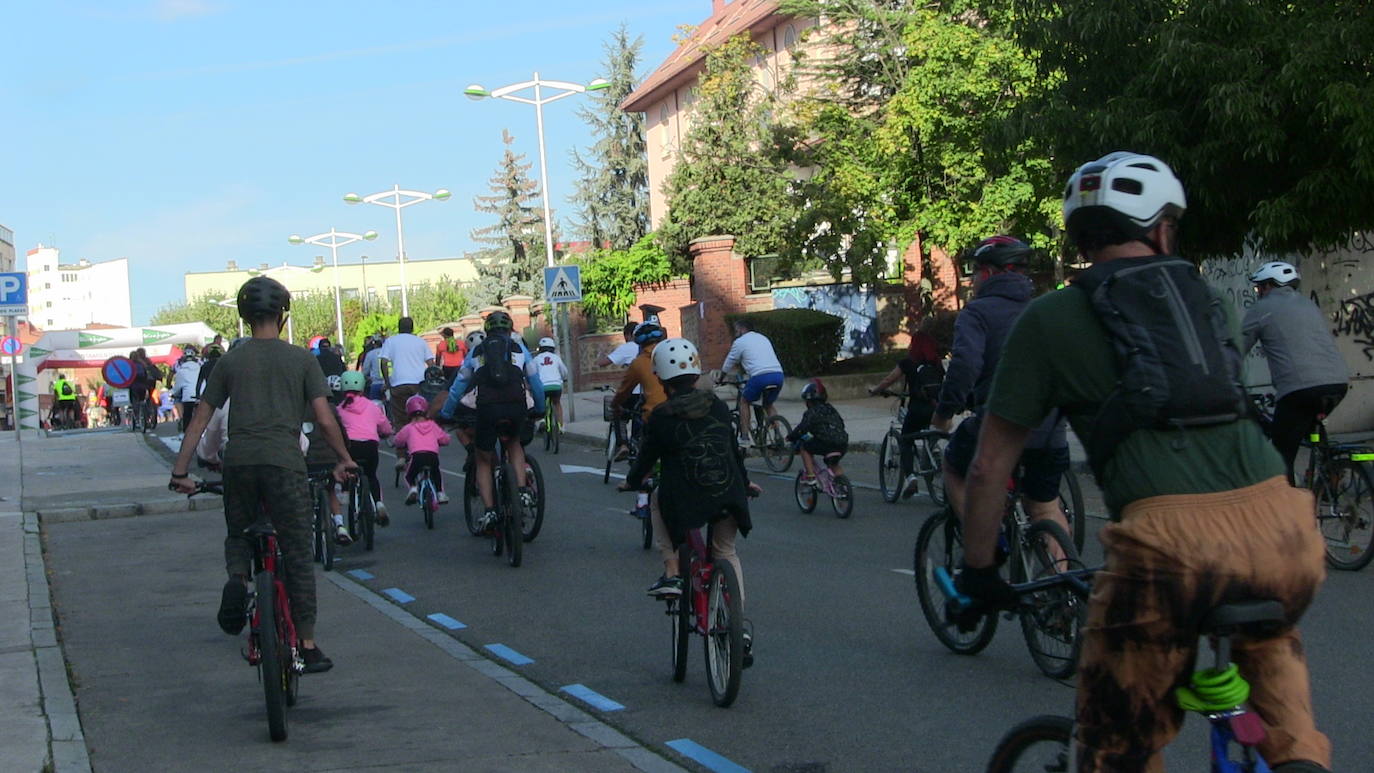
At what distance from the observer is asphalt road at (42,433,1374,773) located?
6.30 meters

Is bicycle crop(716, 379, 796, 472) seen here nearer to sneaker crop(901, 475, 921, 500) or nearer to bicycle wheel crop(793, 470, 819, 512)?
sneaker crop(901, 475, 921, 500)

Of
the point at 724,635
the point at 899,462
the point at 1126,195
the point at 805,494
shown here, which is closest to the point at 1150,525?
the point at 1126,195

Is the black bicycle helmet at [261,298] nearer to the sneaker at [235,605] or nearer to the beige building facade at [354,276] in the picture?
the sneaker at [235,605]

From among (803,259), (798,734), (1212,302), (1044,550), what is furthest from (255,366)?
(803,259)

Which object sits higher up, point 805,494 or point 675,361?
point 675,361

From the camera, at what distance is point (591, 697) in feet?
23.9

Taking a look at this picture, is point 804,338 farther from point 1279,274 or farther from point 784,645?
point 784,645

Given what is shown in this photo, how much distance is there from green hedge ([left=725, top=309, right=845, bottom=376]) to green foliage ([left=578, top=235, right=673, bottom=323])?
Answer: 14.0 meters

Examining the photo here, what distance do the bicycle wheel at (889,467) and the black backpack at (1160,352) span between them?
11.4 m

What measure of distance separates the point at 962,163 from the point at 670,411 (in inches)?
829

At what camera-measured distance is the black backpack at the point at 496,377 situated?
12219 mm

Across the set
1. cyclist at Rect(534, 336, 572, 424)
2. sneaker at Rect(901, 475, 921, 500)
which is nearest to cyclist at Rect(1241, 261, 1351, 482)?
sneaker at Rect(901, 475, 921, 500)

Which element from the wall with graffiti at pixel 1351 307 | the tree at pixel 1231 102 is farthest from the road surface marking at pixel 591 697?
the wall with graffiti at pixel 1351 307

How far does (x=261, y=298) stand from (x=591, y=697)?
7.55 ft
